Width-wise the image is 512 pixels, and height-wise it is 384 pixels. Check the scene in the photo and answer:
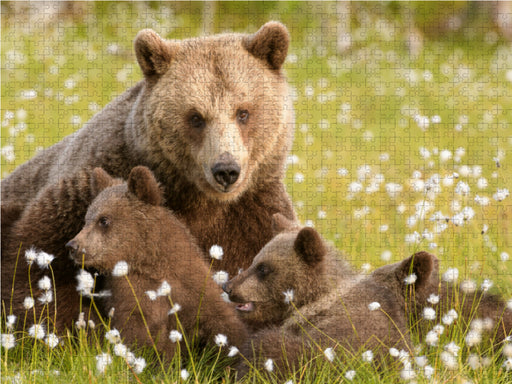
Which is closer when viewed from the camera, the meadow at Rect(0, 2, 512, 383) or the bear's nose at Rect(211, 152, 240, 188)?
the meadow at Rect(0, 2, 512, 383)

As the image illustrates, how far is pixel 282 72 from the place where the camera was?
6.31 m

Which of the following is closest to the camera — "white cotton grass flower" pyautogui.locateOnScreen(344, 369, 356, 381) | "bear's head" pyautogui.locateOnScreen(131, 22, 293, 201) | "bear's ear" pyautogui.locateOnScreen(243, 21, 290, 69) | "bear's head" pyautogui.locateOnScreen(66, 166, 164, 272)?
"white cotton grass flower" pyautogui.locateOnScreen(344, 369, 356, 381)

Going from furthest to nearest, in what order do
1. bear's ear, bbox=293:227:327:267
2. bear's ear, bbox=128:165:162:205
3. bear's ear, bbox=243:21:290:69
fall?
bear's ear, bbox=243:21:290:69 → bear's ear, bbox=128:165:162:205 → bear's ear, bbox=293:227:327:267

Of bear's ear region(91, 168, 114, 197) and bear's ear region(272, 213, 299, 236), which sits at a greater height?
bear's ear region(91, 168, 114, 197)

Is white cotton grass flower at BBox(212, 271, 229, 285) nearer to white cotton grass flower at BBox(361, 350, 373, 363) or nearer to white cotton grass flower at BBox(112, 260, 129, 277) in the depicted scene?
white cotton grass flower at BBox(112, 260, 129, 277)

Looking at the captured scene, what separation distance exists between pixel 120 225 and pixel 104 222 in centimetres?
11

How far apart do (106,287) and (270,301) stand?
1.13 m

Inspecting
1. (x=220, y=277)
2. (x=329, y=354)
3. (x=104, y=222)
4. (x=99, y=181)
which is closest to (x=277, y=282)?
(x=220, y=277)

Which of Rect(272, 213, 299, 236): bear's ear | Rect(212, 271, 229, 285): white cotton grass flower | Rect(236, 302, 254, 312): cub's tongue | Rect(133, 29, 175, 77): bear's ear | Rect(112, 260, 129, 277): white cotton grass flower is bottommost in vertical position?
Rect(236, 302, 254, 312): cub's tongue

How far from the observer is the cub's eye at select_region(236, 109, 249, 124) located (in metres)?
5.83

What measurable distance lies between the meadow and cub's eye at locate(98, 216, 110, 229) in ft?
2.50

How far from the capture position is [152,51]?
5.88m

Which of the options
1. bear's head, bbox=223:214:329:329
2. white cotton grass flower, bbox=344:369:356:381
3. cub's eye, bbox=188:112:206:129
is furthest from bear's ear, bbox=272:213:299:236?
white cotton grass flower, bbox=344:369:356:381

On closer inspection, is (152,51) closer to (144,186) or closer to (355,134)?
(144,186)
